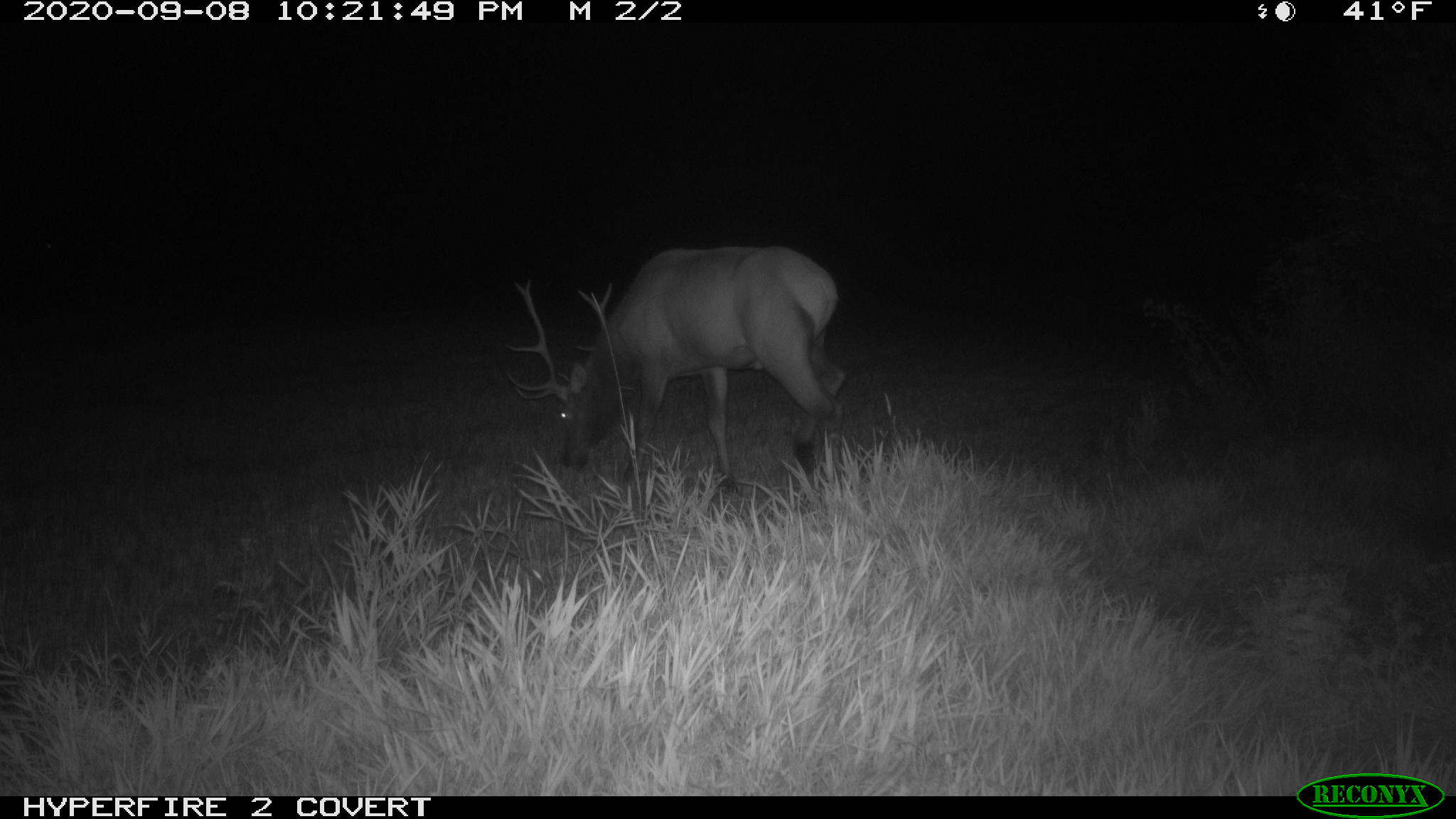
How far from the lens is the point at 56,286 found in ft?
111

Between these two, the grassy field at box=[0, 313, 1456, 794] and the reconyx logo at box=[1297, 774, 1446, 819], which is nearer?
the reconyx logo at box=[1297, 774, 1446, 819]

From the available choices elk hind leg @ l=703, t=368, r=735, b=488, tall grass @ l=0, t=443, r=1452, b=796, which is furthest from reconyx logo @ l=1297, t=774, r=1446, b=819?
elk hind leg @ l=703, t=368, r=735, b=488

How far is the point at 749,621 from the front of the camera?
3.59m

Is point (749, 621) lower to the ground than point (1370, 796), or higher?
higher

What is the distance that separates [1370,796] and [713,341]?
230 inches

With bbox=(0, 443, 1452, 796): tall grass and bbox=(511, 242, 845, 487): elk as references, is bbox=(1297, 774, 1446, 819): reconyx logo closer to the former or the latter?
bbox=(0, 443, 1452, 796): tall grass

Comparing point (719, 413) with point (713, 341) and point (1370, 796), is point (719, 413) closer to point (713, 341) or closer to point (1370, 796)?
point (713, 341)

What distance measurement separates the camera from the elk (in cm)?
790

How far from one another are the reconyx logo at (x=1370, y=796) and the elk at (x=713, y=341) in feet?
15.9

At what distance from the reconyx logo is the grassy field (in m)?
0.08

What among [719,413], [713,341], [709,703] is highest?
[713,341]

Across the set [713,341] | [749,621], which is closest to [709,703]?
[749,621]

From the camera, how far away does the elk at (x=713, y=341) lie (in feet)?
25.9

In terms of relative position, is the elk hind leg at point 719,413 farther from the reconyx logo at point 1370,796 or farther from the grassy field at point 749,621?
the reconyx logo at point 1370,796
